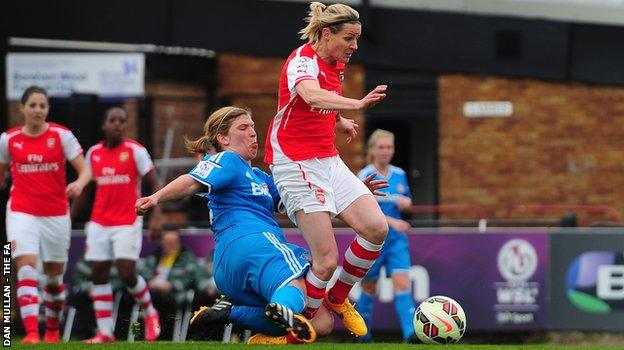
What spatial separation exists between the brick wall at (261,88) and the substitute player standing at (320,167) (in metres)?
10.9

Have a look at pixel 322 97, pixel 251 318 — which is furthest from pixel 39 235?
pixel 322 97

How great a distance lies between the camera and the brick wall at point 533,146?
21156 mm

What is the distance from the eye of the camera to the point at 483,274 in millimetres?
15695

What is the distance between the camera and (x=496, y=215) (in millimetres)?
21078

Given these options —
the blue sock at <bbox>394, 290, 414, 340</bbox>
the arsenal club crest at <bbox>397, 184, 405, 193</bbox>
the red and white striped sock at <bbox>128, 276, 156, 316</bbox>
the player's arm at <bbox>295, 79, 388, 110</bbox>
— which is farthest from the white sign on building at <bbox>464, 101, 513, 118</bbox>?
the player's arm at <bbox>295, 79, 388, 110</bbox>

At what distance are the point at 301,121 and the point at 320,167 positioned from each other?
33 centimetres

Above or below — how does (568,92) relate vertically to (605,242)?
above

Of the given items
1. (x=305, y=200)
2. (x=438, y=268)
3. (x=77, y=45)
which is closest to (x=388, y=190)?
(x=438, y=268)

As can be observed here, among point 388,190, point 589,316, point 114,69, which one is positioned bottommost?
point 589,316

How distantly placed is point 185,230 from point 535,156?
7213 millimetres

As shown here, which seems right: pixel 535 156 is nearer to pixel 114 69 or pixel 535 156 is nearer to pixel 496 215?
pixel 496 215

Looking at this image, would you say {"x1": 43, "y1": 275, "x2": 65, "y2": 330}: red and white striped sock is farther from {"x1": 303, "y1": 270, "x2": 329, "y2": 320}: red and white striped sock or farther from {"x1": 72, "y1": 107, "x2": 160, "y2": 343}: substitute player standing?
{"x1": 303, "y1": 270, "x2": 329, "y2": 320}: red and white striped sock

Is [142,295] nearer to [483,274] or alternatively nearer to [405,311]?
[405,311]

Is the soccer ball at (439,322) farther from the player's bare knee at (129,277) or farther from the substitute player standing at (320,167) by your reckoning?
the player's bare knee at (129,277)
